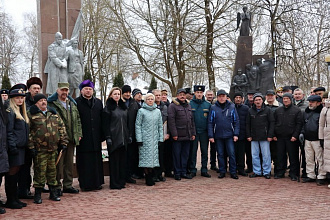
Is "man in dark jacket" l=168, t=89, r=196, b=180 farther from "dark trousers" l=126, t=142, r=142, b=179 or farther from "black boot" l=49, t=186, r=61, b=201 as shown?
"black boot" l=49, t=186, r=61, b=201

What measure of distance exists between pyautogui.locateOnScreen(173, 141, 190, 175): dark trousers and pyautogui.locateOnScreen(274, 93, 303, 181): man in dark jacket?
Answer: 78.7 inches

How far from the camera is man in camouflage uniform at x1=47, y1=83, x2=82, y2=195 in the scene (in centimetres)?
648

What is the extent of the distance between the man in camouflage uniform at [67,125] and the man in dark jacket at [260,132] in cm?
381

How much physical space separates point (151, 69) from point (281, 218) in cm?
1517

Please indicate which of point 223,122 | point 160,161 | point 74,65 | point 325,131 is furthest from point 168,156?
point 74,65

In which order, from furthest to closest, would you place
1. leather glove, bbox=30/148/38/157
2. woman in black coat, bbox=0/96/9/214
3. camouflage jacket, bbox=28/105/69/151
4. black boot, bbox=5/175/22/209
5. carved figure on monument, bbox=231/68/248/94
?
1. carved figure on monument, bbox=231/68/248/94
2. camouflage jacket, bbox=28/105/69/151
3. leather glove, bbox=30/148/38/157
4. black boot, bbox=5/175/22/209
5. woman in black coat, bbox=0/96/9/214

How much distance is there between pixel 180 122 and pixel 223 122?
964mm

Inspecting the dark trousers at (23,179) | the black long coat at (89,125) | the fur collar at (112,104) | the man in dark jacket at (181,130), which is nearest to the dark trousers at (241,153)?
the man in dark jacket at (181,130)

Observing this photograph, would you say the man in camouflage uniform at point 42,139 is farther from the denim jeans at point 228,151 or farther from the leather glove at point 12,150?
the denim jeans at point 228,151

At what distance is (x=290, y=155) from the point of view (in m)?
7.83

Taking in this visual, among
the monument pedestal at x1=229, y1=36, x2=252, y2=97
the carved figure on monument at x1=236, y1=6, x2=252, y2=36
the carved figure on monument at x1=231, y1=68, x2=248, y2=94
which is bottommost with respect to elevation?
the carved figure on monument at x1=231, y1=68, x2=248, y2=94

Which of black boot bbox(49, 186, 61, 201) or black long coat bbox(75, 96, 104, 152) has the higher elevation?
black long coat bbox(75, 96, 104, 152)

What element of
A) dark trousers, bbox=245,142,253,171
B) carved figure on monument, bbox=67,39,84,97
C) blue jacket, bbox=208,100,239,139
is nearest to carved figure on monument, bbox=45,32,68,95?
→ carved figure on monument, bbox=67,39,84,97

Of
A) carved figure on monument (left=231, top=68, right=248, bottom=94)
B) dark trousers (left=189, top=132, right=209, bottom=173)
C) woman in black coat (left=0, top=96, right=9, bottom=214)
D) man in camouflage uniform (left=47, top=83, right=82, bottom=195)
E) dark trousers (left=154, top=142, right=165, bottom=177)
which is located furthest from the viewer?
carved figure on monument (left=231, top=68, right=248, bottom=94)
